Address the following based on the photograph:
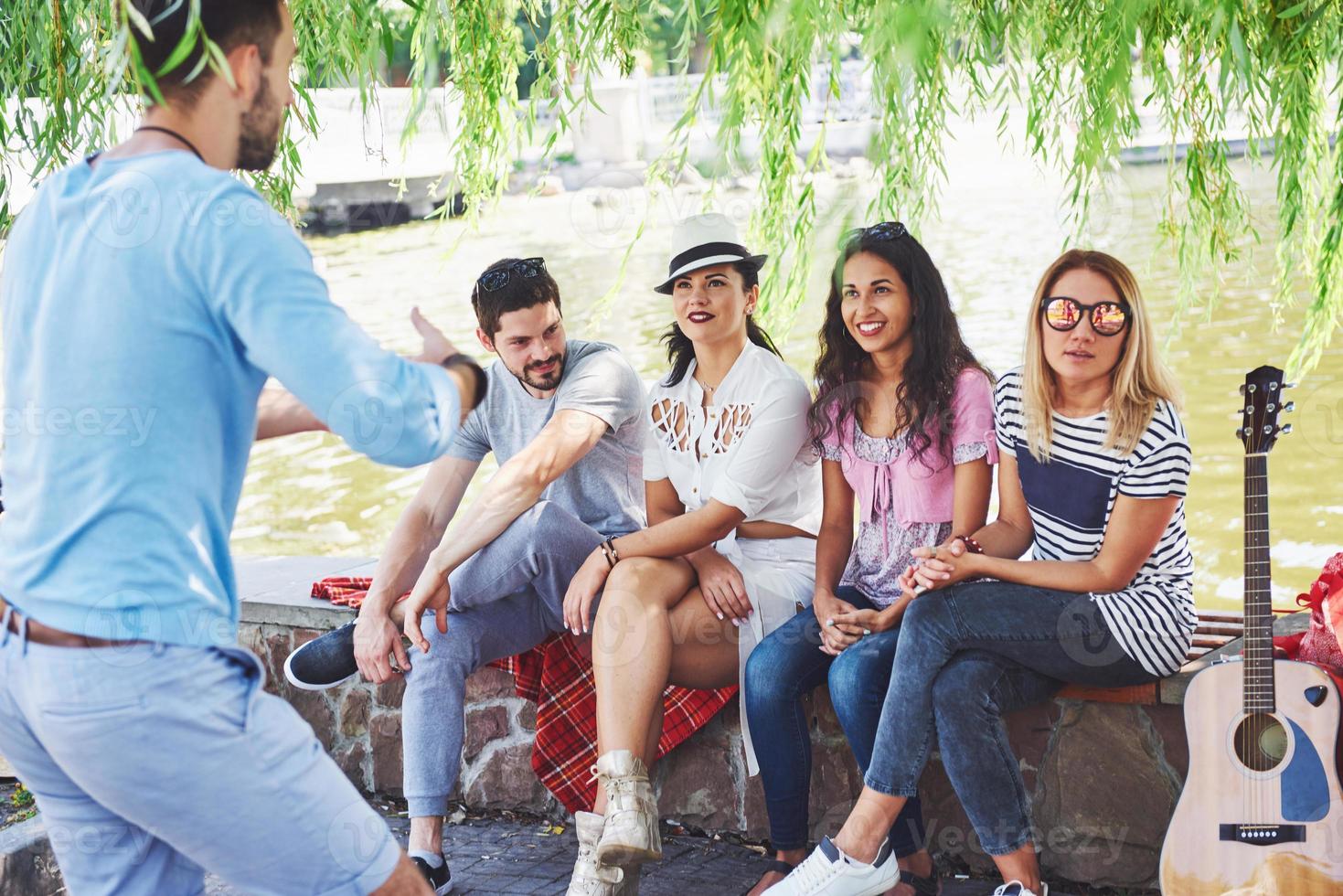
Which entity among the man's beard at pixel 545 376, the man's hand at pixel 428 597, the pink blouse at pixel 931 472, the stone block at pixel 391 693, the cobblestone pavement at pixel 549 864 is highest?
the man's beard at pixel 545 376

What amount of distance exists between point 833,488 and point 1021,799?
3.05ft

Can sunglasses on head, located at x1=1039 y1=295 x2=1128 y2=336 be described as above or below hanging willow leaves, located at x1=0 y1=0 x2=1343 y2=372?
below

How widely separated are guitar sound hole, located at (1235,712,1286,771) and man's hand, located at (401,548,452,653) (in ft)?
6.26

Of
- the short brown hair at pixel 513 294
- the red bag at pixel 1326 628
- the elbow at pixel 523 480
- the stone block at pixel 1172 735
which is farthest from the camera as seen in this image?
the short brown hair at pixel 513 294

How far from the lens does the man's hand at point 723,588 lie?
338cm

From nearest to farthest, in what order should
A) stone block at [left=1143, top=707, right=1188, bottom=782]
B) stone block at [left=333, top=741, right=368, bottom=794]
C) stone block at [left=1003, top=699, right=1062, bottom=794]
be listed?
1. stone block at [left=1143, top=707, right=1188, bottom=782]
2. stone block at [left=1003, top=699, right=1062, bottom=794]
3. stone block at [left=333, top=741, right=368, bottom=794]

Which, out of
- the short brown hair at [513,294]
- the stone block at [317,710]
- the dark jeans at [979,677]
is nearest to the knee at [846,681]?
the dark jeans at [979,677]

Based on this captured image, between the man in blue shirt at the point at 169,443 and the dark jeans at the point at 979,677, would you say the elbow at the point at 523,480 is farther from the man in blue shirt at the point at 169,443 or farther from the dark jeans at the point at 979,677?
the man in blue shirt at the point at 169,443

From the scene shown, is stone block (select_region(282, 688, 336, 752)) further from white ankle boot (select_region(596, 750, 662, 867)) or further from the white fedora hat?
the white fedora hat

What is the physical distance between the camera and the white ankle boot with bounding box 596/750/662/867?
3.06 metres

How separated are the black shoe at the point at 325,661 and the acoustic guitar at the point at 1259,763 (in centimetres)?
216

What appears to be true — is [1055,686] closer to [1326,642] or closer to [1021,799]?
[1021,799]

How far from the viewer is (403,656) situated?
3582 millimetres

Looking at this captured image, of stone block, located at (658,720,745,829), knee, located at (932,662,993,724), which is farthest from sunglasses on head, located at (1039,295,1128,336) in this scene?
stone block, located at (658,720,745,829)
